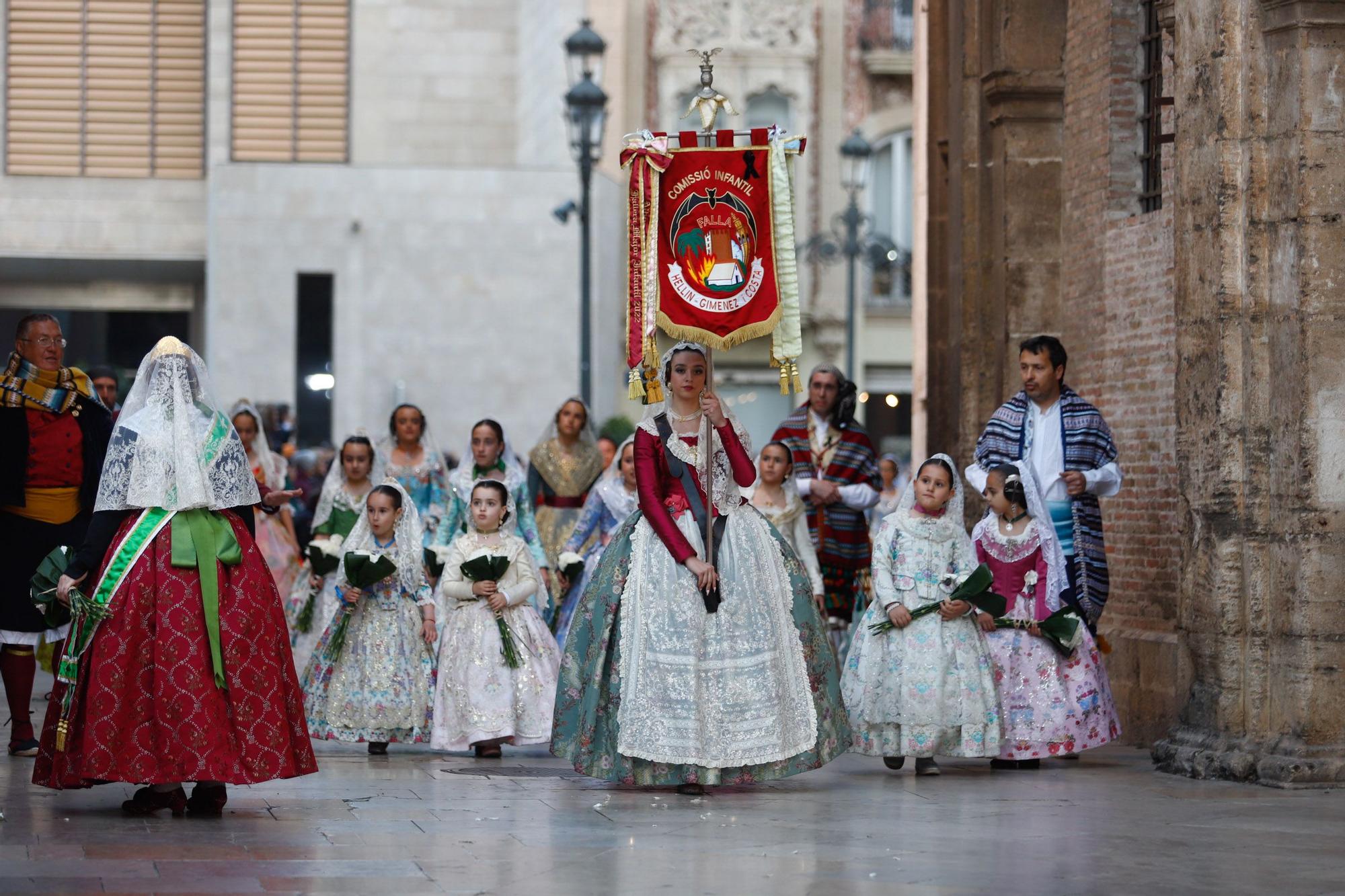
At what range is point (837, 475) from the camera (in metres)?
13.4

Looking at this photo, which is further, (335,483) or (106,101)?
(106,101)

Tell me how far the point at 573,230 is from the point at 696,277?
22.6 m

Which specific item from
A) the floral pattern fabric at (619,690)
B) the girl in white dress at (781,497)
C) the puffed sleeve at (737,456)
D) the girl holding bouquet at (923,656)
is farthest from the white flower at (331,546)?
the puffed sleeve at (737,456)

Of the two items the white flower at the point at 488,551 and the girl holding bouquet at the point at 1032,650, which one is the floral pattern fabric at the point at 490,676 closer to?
the white flower at the point at 488,551

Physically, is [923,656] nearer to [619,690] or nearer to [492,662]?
[619,690]

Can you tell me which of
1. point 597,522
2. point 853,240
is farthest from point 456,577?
point 853,240

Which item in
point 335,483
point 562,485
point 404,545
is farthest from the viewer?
point 562,485

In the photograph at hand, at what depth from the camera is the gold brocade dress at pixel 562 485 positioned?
14.5 metres

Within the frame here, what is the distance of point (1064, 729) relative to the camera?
35.8 feet

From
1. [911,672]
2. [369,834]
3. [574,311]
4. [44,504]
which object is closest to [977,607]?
[911,672]

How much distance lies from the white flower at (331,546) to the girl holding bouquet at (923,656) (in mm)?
3156

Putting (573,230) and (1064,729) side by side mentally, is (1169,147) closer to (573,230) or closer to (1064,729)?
(1064,729)

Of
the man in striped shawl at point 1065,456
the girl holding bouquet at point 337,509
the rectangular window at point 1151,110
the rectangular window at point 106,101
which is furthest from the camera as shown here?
the rectangular window at point 106,101

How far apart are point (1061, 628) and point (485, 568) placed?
2.93 metres
